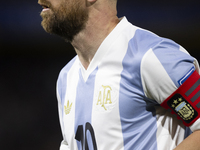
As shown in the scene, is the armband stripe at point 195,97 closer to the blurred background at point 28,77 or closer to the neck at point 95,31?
the neck at point 95,31

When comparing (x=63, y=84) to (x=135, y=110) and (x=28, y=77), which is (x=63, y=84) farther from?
(x=28, y=77)

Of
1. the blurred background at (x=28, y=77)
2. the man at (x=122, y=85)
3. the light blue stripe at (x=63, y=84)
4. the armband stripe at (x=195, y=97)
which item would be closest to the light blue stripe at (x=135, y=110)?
the man at (x=122, y=85)

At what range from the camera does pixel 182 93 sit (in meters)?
0.71

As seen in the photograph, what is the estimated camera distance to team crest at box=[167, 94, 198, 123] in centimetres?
72

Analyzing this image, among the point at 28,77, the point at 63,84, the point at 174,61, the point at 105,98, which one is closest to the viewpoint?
the point at 174,61

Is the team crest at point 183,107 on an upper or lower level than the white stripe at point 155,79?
lower

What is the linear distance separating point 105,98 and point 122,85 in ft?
0.22

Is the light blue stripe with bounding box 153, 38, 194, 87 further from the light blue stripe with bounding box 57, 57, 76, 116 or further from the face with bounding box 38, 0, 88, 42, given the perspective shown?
the light blue stripe with bounding box 57, 57, 76, 116

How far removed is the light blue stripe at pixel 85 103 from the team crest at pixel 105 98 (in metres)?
0.04

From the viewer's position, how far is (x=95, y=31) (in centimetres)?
87

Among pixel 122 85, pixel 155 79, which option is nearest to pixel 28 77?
pixel 122 85

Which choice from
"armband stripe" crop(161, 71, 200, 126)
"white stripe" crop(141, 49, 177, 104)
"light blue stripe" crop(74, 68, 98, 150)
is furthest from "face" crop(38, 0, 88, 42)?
"armband stripe" crop(161, 71, 200, 126)

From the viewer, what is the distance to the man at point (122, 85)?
72cm

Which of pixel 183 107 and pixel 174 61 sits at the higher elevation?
pixel 174 61
